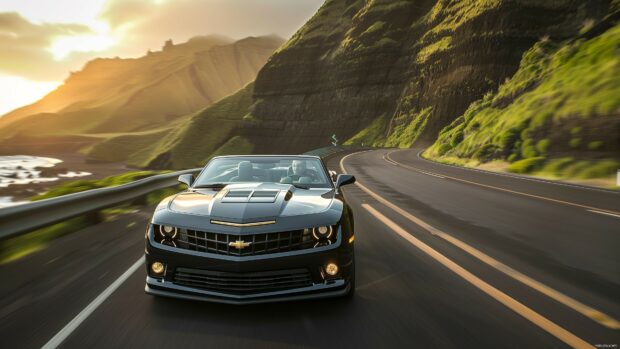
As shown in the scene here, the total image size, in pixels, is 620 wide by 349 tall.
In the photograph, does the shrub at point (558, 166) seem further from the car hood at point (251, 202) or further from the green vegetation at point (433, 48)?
the green vegetation at point (433, 48)

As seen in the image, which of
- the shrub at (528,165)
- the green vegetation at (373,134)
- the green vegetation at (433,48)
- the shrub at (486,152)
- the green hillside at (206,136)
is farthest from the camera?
the green hillside at (206,136)

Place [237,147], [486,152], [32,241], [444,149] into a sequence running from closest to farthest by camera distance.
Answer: [32,241]
[486,152]
[444,149]
[237,147]

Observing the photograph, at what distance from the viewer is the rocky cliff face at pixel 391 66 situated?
218ft

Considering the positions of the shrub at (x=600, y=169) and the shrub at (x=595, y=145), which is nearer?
the shrub at (x=600, y=169)

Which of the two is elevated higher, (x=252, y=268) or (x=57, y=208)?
(x=252, y=268)

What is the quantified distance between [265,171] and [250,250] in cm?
234

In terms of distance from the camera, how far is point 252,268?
3.80m

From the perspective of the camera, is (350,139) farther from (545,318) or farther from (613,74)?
(545,318)

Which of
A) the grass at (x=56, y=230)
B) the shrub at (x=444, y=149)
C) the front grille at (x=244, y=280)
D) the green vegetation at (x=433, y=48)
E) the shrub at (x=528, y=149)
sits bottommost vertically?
the shrub at (x=444, y=149)

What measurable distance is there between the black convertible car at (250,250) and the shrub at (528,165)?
19.3 m

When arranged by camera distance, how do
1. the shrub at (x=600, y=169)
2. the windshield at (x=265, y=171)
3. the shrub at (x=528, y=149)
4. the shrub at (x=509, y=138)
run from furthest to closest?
the shrub at (x=509, y=138)
the shrub at (x=528, y=149)
the shrub at (x=600, y=169)
the windshield at (x=265, y=171)

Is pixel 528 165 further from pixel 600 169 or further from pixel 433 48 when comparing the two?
pixel 433 48

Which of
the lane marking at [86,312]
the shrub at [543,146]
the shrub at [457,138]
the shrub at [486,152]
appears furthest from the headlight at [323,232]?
the shrub at [457,138]

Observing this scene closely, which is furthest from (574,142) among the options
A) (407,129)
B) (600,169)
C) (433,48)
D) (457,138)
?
(433,48)
